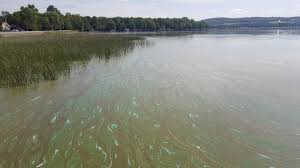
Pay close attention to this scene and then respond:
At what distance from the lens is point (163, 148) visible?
449 cm

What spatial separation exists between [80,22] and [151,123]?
6965 centimetres

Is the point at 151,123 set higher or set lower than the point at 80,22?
lower

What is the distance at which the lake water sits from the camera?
13.8 feet

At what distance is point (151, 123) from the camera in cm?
570

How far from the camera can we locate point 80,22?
70.6m

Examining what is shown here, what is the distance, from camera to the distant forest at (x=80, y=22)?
55.4 m

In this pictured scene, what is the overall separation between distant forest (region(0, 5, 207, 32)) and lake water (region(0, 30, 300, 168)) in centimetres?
5140

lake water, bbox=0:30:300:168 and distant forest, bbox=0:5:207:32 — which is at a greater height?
distant forest, bbox=0:5:207:32

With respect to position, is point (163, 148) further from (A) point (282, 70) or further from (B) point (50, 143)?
(A) point (282, 70)

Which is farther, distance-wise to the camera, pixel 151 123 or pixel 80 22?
pixel 80 22

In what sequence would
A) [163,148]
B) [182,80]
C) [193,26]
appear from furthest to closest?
1. [193,26]
2. [182,80]
3. [163,148]

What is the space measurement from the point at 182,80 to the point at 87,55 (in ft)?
23.0

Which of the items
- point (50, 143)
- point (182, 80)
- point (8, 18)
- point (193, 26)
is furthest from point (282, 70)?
point (193, 26)

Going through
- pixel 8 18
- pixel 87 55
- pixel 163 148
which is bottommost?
pixel 163 148
